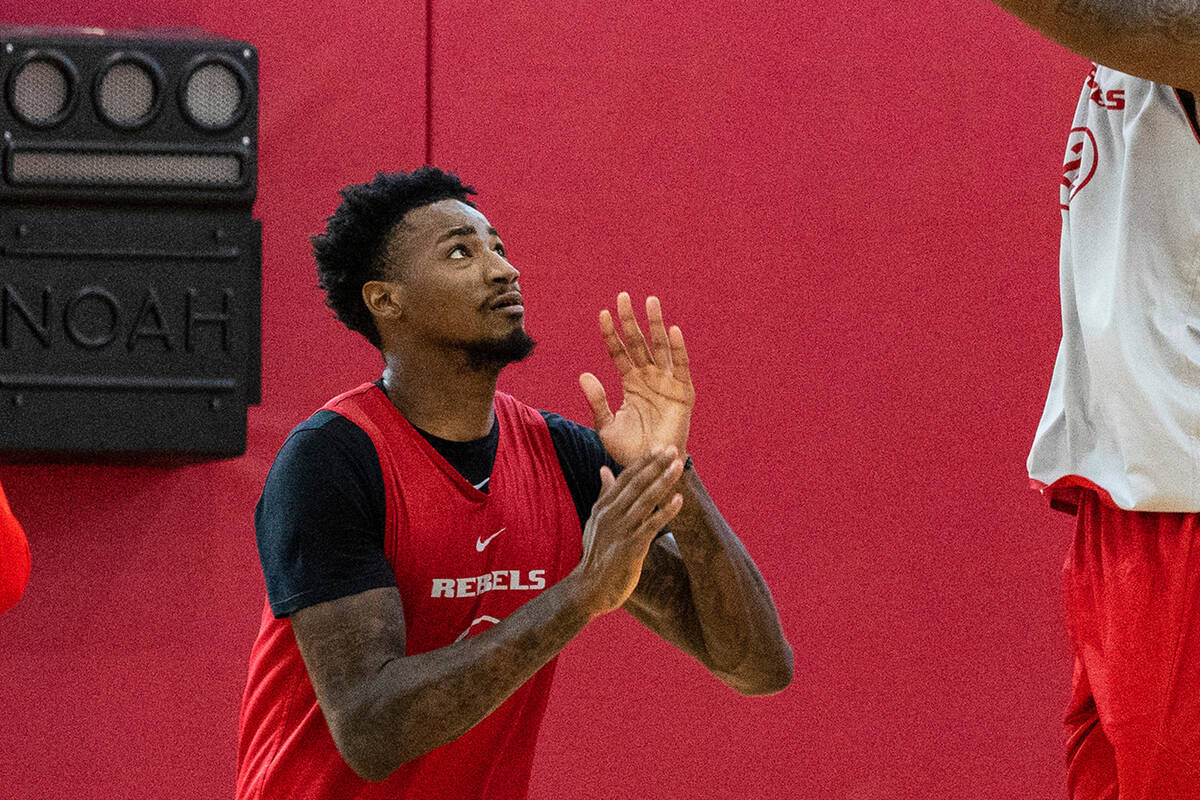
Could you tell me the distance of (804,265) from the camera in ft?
10.3

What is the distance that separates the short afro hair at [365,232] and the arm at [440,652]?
54cm

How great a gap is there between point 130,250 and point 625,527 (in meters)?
1.11

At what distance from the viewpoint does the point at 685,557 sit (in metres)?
2.25

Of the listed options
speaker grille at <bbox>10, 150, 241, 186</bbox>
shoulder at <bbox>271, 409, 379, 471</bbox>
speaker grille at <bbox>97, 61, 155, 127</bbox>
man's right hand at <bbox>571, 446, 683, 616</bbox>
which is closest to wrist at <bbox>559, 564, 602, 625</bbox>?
man's right hand at <bbox>571, 446, 683, 616</bbox>

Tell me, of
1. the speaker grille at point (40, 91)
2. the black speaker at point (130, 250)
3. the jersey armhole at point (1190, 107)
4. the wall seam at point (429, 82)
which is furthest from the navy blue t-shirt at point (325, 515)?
the jersey armhole at point (1190, 107)

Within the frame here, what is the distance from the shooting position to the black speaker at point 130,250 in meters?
2.64

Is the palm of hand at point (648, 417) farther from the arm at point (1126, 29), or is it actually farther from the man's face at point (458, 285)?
the arm at point (1126, 29)

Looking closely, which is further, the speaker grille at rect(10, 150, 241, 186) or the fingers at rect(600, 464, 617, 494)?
the speaker grille at rect(10, 150, 241, 186)

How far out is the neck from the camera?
90.0 inches

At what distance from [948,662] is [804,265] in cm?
82

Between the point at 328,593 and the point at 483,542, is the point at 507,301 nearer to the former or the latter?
the point at 483,542

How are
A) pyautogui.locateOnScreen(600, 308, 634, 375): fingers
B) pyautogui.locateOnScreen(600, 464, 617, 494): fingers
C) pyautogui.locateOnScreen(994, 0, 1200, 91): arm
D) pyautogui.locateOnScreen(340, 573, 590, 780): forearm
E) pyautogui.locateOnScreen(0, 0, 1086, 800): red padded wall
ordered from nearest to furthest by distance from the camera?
pyautogui.locateOnScreen(994, 0, 1200, 91): arm, pyautogui.locateOnScreen(340, 573, 590, 780): forearm, pyautogui.locateOnScreen(600, 464, 617, 494): fingers, pyautogui.locateOnScreen(600, 308, 634, 375): fingers, pyautogui.locateOnScreen(0, 0, 1086, 800): red padded wall

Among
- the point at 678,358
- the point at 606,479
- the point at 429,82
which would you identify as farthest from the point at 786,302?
the point at 606,479

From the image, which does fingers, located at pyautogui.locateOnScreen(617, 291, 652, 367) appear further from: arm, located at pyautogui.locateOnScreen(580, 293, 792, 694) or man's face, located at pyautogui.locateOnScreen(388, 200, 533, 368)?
man's face, located at pyautogui.locateOnScreen(388, 200, 533, 368)
